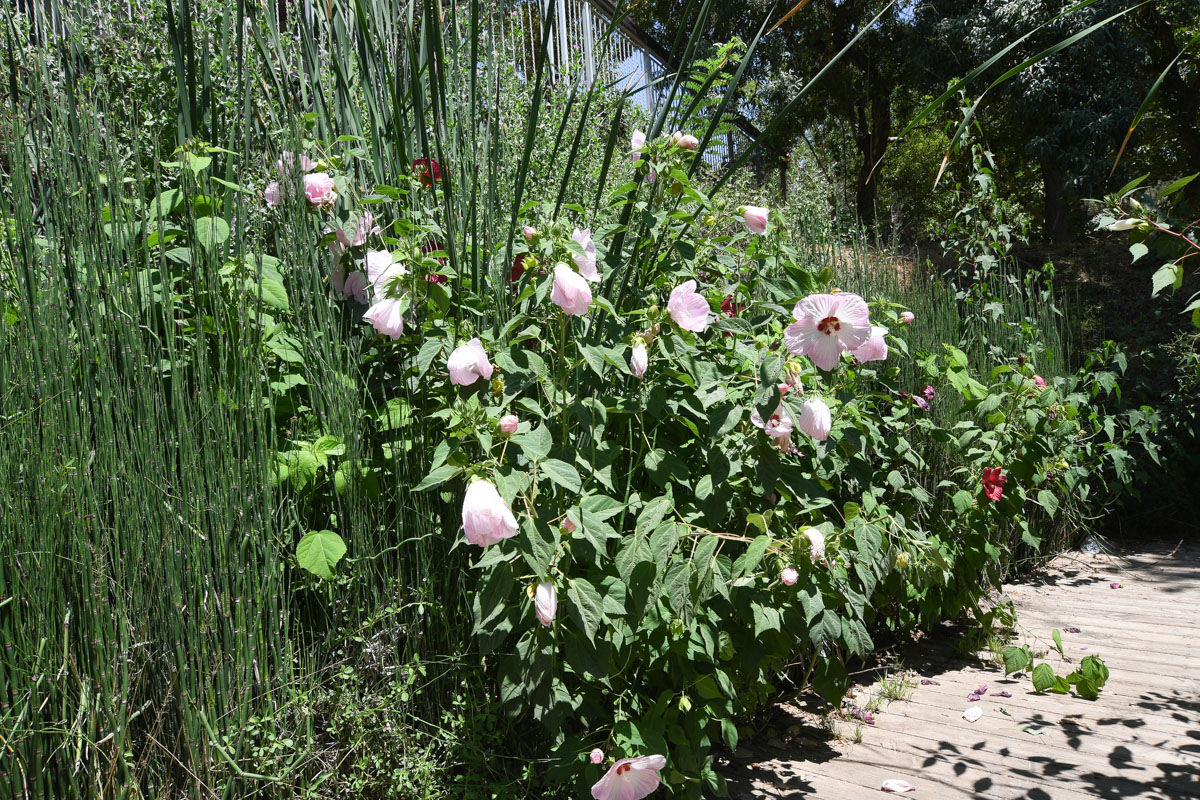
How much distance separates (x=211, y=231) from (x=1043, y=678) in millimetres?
2183

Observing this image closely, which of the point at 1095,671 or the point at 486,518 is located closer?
the point at 486,518

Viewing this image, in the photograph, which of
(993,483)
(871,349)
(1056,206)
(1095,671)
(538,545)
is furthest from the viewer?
(1056,206)

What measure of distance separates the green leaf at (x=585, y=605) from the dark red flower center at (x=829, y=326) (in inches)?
22.6

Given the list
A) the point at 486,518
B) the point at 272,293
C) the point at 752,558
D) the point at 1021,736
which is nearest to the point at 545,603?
the point at 486,518

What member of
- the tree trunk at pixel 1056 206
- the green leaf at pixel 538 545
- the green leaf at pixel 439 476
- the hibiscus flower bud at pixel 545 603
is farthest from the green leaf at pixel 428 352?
the tree trunk at pixel 1056 206

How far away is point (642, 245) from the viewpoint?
143cm

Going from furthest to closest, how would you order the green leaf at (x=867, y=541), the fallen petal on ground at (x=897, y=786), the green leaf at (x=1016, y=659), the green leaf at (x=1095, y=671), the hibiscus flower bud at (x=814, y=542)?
1. the green leaf at (x=1016, y=659)
2. the green leaf at (x=1095, y=671)
3. the fallen petal on ground at (x=897, y=786)
4. the green leaf at (x=867, y=541)
5. the hibiscus flower bud at (x=814, y=542)

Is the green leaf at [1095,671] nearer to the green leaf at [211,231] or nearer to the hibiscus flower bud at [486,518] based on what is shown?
the hibiscus flower bud at [486,518]

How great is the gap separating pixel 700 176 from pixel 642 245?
128 inches

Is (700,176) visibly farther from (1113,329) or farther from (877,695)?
(877,695)

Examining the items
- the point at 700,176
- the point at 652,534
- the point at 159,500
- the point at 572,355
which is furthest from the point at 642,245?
the point at 700,176

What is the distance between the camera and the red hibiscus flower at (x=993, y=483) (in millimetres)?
2271

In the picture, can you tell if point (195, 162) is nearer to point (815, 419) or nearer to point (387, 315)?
point (387, 315)

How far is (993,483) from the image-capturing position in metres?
2.28
